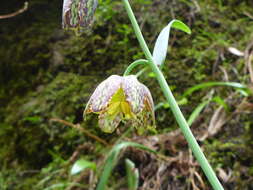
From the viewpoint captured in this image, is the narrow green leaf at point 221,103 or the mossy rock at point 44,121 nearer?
the narrow green leaf at point 221,103

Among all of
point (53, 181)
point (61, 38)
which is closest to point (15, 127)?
point (53, 181)

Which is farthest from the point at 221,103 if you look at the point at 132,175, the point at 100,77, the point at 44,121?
the point at 44,121

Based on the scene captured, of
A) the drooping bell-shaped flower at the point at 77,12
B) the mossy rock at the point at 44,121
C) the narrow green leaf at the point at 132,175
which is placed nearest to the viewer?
the drooping bell-shaped flower at the point at 77,12

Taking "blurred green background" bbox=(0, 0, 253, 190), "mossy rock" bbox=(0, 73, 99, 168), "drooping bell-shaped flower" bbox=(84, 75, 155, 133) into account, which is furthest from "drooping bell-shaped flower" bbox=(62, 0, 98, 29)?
"mossy rock" bbox=(0, 73, 99, 168)

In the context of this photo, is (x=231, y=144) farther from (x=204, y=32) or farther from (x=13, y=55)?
(x=13, y=55)

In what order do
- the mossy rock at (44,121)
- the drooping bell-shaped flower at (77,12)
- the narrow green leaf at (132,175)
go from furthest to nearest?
1. the mossy rock at (44,121)
2. the narrow green leaf at (132,175)
3. the drooping bell-shaped flower at (77,12)

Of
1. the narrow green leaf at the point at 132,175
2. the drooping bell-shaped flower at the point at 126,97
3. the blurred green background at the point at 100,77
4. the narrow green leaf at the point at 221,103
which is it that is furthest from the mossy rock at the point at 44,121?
the drooping bell-shaped flower at the point at 126,97

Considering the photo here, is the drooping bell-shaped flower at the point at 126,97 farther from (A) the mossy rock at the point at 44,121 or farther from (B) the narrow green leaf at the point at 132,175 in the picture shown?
(A) the mossy rock at the point at 44,121
